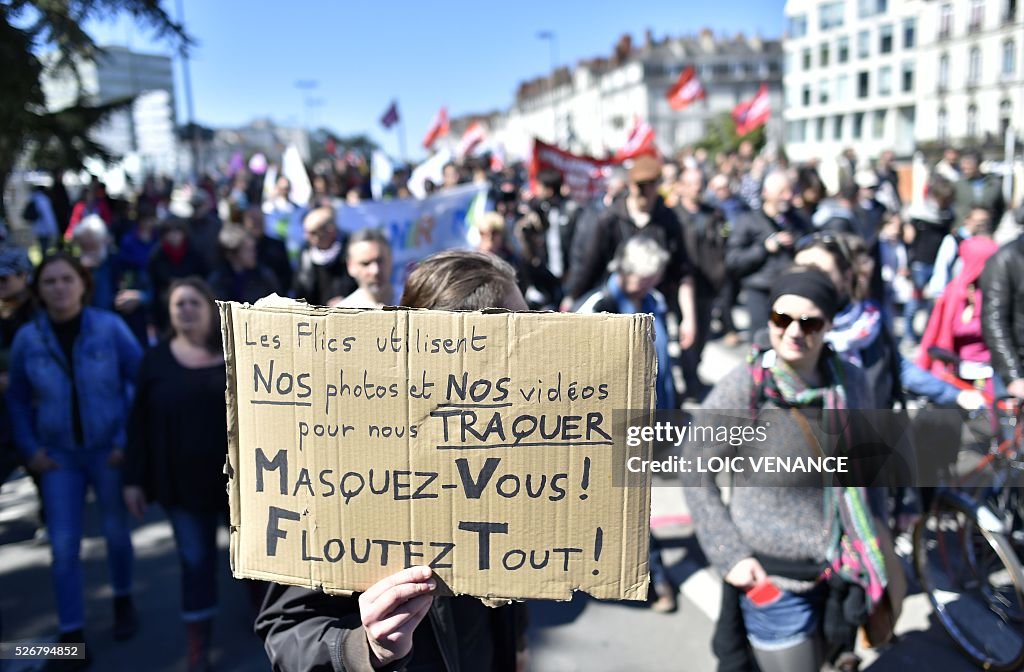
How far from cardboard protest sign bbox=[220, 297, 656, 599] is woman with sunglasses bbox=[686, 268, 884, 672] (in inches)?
44.6

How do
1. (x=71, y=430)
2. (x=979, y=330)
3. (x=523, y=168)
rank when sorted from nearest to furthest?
(x=71, y=430)
(x=979, y=330)
(x=523, y=168)

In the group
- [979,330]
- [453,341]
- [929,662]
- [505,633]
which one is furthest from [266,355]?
[979,330]

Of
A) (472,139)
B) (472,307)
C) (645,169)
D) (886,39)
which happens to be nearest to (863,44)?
(886,39)

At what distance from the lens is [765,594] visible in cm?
231

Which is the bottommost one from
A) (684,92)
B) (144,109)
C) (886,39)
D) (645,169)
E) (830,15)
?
(645,169)

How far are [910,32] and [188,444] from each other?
70.2 meters

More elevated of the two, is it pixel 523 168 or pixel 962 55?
pixel 962 55

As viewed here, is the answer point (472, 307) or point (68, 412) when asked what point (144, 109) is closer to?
point (68, 412)

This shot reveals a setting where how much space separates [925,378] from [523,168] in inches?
894

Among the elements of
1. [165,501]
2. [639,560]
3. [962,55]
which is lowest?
[165,501]

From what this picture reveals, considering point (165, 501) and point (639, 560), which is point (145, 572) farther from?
point (639, 560)

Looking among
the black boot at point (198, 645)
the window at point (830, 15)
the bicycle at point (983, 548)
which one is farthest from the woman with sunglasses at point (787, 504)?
the window at point (830, 15)

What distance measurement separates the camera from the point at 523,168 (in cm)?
2525

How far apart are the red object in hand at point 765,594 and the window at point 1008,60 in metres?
46.7
